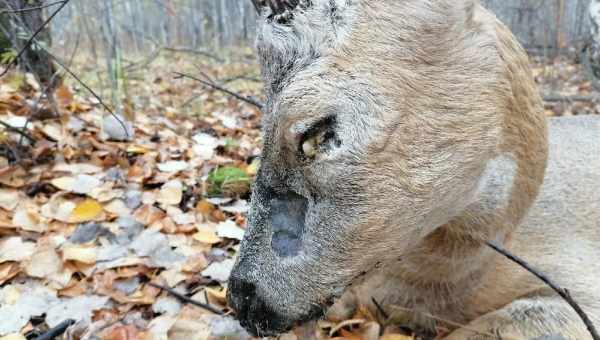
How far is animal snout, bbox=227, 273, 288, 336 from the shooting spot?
1.65m

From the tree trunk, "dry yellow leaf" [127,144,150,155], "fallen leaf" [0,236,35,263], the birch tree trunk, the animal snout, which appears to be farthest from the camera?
the birch tree trunk

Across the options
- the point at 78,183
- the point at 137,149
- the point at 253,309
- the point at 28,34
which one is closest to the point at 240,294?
the point at 253,309

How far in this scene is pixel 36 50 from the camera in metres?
4.19

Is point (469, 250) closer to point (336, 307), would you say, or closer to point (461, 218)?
point (461, 218)

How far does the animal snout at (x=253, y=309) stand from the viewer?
1646 millimetres

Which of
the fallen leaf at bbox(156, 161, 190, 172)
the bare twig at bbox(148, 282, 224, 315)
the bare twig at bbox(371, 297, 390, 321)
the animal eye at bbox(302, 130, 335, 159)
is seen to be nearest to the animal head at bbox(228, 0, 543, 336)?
the animal eye at bbox(302, 130, 335, 159)

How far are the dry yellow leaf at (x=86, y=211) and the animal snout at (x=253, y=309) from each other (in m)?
1.56

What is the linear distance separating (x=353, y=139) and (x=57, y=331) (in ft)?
4.47

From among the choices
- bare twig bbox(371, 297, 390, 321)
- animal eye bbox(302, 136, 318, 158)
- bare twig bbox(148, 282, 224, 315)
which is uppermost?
animal eye bbox(302, 136, 318, 158)

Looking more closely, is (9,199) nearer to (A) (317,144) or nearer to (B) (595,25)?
(A) (317,144)

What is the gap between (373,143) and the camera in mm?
1506

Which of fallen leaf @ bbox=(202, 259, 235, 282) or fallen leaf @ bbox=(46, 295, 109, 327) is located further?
fallen leaf @ bbox=(202, 259, 235, 282)

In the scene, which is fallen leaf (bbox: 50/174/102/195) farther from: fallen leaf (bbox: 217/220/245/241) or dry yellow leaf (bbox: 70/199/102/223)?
fallen leaf (bbox: 217/220/245/241)

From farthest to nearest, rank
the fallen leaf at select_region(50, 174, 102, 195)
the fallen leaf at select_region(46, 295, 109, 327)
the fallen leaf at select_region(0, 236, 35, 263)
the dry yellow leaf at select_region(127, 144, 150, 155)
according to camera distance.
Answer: the dry yellow leaf at select_region(127, 144, 150, 155)
the fallen leaf at select_region(50, 174, 102, 195)
the fallen leaf at select_region(0, 236, 35, 263)
the fallen leaf at select_region(46, 295, 109, 327)
